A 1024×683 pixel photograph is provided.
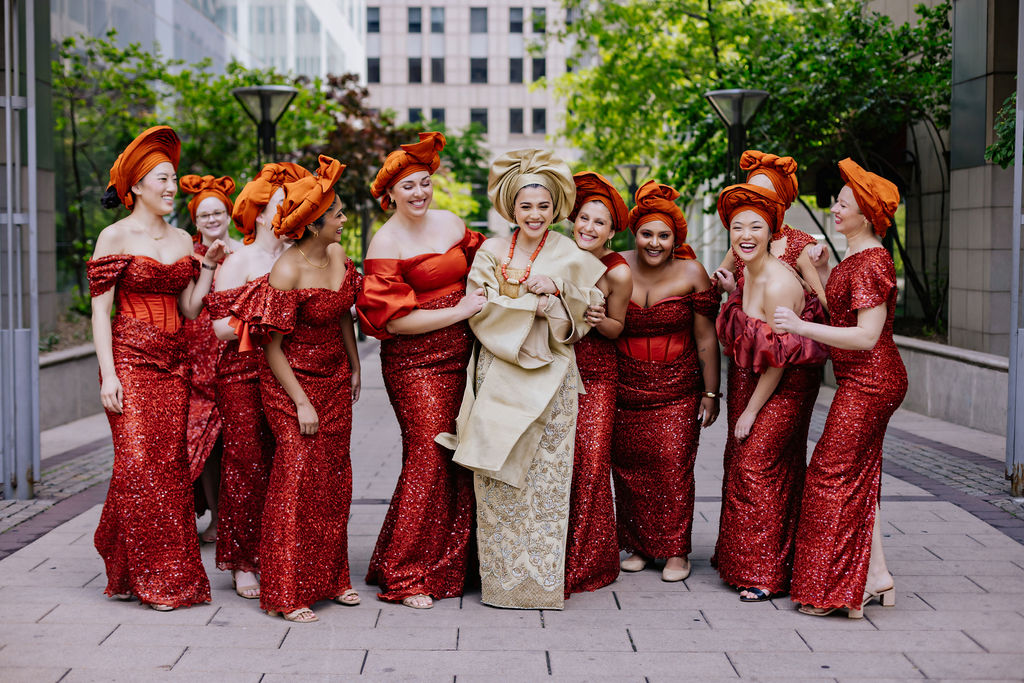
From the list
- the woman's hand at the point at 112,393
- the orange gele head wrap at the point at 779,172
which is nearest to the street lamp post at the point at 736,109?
the orange gele head wrap at the point at 779,172

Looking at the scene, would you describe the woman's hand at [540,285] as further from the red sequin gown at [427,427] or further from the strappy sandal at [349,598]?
the strappy sandal at [349,598]

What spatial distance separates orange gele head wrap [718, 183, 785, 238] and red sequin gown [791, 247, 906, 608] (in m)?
0.42

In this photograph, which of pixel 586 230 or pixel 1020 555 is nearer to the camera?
pixel 586 230

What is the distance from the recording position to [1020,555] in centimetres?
646

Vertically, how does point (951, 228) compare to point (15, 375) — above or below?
above

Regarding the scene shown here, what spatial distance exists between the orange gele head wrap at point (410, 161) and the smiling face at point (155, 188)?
99 centimetres

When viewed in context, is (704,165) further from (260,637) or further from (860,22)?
(260,637)

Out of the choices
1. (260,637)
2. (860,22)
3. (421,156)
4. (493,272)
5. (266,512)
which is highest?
(860,22)

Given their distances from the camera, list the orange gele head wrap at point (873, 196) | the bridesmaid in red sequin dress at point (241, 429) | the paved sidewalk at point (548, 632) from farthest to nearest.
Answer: the bridesmaid in red sequin dress at point (241, 429), the orange gele head wrap at point (873, 196), the paved sidewalk at point (548, 632)

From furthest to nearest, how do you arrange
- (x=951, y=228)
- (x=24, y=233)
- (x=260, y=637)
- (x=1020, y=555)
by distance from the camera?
(x=951, y=228), (x=24, y=233), (x=1020, y=555), (x=260, y=637)

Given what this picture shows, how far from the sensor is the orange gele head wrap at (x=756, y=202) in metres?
5.58

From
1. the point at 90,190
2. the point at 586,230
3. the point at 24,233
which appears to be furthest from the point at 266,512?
the point at 90,190

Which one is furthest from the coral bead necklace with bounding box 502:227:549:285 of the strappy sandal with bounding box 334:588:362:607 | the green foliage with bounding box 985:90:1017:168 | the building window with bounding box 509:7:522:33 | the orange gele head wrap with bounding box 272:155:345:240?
the building window with bounding box 509:7:522:33

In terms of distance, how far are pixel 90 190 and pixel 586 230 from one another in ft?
38.5
